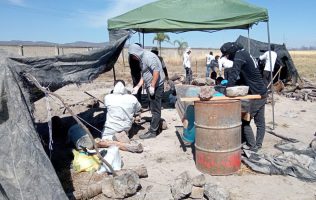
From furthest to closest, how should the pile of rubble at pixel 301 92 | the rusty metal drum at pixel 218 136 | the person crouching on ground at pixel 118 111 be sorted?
the pile of rubble at pixel 301 92
the person crouching on ground at pixel 118 111
the rusty metal drum at pixel 218 136

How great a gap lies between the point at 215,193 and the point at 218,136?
3.21ft

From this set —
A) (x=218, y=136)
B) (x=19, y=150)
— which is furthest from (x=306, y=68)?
(x=19, y=150)

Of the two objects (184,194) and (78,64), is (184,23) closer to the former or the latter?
(78,64)

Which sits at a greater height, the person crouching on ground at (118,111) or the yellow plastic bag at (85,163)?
the person crouching on ground at (118,111)

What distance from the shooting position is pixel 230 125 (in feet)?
16.8

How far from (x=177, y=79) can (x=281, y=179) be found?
10.6m

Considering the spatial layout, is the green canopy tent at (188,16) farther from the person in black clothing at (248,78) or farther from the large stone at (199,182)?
the large stone at (199,182)

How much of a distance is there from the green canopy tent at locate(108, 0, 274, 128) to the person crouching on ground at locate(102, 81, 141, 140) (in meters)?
3.24

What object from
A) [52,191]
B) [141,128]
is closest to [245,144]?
[141,128]

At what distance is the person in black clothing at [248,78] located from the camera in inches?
220

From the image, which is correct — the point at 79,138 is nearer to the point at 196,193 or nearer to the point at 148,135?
the point at 148,135

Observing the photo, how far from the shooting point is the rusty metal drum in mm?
5043

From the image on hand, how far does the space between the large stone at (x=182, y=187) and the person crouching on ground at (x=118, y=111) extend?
2.33m

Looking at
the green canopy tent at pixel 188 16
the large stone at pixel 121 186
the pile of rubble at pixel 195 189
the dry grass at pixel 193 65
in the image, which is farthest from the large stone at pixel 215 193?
the dry grass at pixel 193 65
